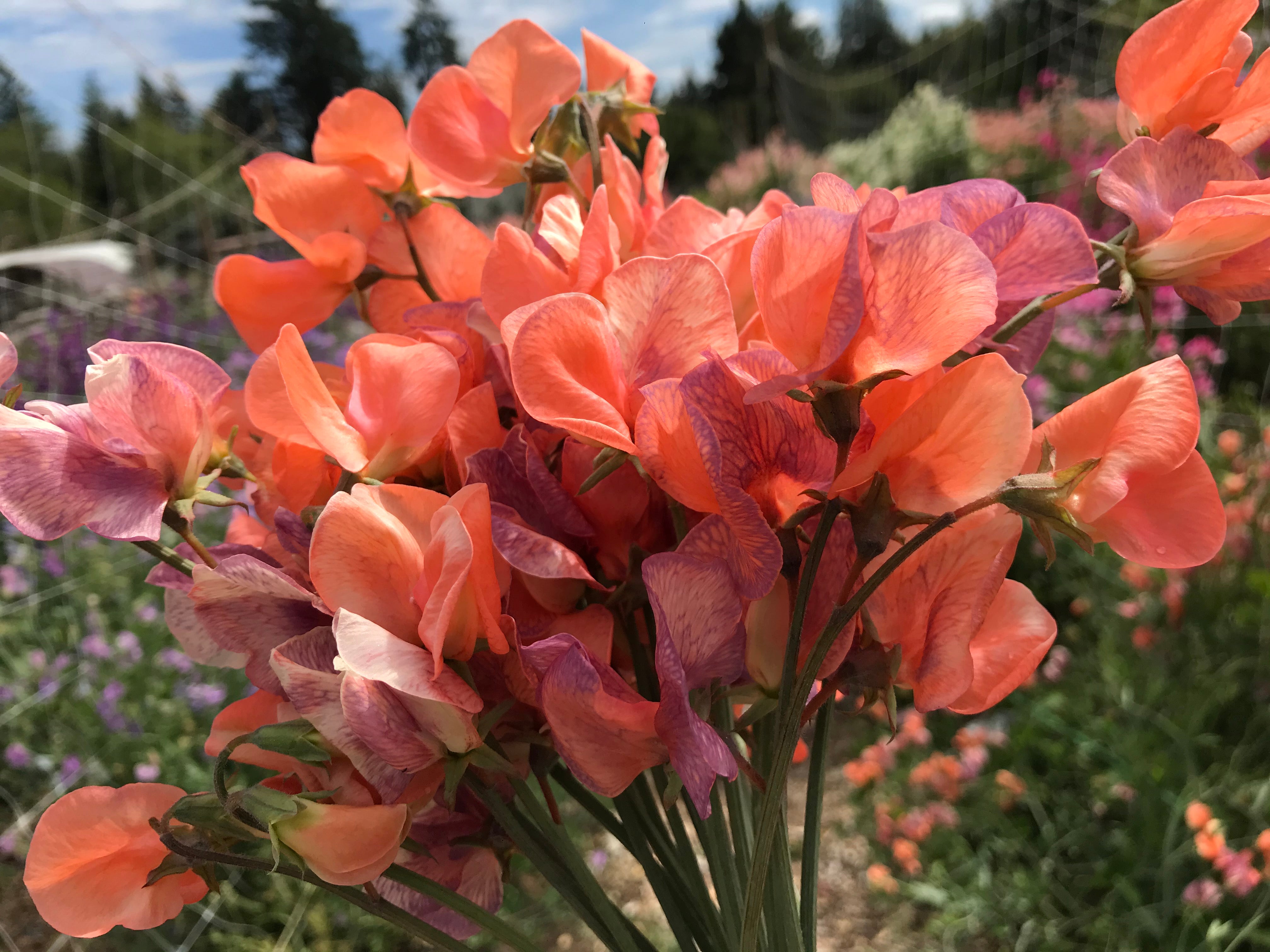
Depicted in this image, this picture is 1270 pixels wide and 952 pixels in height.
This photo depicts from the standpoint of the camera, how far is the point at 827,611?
1.06ft

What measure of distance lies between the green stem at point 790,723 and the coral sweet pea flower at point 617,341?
8 cm

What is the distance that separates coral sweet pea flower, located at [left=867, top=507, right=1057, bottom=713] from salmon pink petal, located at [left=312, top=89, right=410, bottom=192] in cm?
32

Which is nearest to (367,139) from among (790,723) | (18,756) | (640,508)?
(640,508)

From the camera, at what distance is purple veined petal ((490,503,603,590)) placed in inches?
11.4

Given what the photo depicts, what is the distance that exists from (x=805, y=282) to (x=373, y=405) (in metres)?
0.18

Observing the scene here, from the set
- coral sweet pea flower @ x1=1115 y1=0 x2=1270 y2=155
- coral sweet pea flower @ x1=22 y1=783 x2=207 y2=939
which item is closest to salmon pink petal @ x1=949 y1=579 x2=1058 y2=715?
coral sweet pea flower @ x1=1115 y1=0 x2=1270 y2=155

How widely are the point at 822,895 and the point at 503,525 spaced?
202 cm

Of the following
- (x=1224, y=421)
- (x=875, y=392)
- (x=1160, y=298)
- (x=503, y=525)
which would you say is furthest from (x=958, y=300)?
(x=1224, y=421)

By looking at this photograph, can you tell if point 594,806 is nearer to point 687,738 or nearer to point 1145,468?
point 687,738

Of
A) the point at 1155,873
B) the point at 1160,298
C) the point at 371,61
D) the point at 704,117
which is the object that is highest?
the point at 371,61

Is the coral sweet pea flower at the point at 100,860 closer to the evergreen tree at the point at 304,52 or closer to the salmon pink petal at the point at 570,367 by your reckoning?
the salmon pink petal at the point at 570,367

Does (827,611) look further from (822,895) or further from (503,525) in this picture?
(822,895)

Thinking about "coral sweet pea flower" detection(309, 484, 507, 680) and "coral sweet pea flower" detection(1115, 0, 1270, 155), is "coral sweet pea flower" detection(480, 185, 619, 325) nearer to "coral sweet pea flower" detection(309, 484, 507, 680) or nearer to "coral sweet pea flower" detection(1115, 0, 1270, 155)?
"coral sweet pea flower" detection(309, 484, 507, 680)

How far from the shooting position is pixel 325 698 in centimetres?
28
